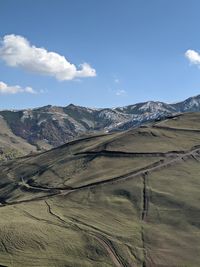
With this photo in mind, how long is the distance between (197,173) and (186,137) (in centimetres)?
4117

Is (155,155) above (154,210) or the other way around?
above

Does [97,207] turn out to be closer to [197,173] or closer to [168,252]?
[168,252]

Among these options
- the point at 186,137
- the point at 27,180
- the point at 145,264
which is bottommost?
the point at 145,264

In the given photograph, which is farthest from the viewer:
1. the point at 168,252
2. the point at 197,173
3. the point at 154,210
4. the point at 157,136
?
the point at 157,136

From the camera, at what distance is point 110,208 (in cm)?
13262

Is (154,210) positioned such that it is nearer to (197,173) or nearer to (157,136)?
(197,173)

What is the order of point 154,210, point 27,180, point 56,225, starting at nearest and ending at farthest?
1. point 56,225
2. point 154,210
3. point 27,180

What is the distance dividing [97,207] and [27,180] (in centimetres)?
5730

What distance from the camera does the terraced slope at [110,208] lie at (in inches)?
4158

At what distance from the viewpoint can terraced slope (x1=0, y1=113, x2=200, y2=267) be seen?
10562 centimetres

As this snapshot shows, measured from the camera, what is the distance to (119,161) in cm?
17312

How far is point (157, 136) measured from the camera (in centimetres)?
19912

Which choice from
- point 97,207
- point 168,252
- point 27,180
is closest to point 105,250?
point 168,252

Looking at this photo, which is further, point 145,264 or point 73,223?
point 73,223
